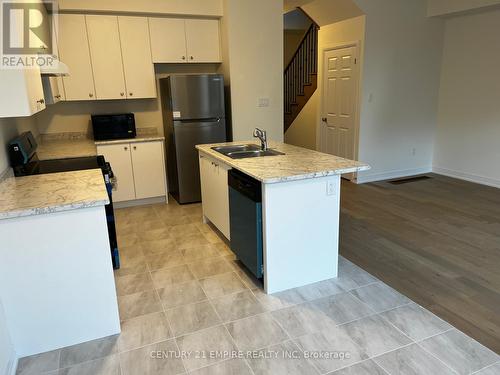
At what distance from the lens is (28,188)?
234cm

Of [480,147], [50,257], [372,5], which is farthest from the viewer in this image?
[480,147]

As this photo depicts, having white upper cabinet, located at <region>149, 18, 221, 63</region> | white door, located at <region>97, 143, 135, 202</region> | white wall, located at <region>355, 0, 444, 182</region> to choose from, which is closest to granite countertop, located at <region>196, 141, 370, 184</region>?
white door, located at <region>97, 143, 135, 202</region>

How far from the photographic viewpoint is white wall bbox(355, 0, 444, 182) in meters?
5.38

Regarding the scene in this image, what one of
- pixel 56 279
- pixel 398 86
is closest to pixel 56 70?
pixel 56 279

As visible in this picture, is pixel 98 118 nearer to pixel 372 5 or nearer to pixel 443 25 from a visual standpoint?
pixel 372 5

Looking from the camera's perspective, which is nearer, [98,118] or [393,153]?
[98,118]

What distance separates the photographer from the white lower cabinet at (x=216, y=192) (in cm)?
326

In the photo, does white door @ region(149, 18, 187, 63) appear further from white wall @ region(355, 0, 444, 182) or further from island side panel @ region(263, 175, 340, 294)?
island side panel @ region(263, 175, 340, 294)

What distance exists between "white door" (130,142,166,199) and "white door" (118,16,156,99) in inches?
26.5

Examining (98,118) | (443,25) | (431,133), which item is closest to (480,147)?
(431,133)

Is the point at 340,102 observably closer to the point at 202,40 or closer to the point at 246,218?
the point at 202,40

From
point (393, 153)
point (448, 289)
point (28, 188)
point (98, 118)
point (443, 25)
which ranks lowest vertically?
point (448, 289)

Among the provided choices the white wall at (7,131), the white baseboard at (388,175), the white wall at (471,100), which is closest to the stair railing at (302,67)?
the white wall at (471,100)

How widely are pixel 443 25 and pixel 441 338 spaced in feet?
17.5
